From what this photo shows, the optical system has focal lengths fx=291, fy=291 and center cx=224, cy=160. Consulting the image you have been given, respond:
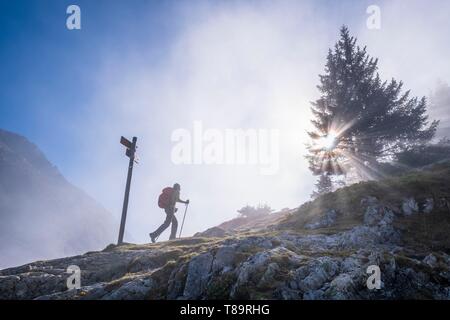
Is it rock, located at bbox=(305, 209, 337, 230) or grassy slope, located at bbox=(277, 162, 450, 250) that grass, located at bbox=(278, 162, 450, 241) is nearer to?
grassy slope, located at bbox=(277, 162, 450, 250)

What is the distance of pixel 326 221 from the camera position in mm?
13797

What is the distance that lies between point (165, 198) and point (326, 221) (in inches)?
398

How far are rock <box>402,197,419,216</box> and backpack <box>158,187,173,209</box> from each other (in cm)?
1301

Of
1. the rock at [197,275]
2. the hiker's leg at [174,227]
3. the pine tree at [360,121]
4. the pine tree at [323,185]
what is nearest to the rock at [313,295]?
the rock at [197,275]

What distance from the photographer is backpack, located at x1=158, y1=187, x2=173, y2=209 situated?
18.8 m

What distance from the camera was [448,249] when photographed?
9.12 metres

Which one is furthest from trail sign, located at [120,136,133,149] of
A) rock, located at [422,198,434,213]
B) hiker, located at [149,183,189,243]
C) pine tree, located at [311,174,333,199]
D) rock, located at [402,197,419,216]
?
pine tree, located at [311,174,333,199]

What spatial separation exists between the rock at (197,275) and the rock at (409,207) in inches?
334

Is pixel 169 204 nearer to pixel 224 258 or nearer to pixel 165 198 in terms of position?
pixel 165 198

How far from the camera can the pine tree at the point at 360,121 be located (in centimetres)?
2620

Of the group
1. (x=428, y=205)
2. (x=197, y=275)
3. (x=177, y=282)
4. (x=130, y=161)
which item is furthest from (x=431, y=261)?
(x=130, y=161)

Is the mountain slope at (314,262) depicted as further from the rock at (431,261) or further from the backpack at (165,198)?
the backpack at (165,198)
